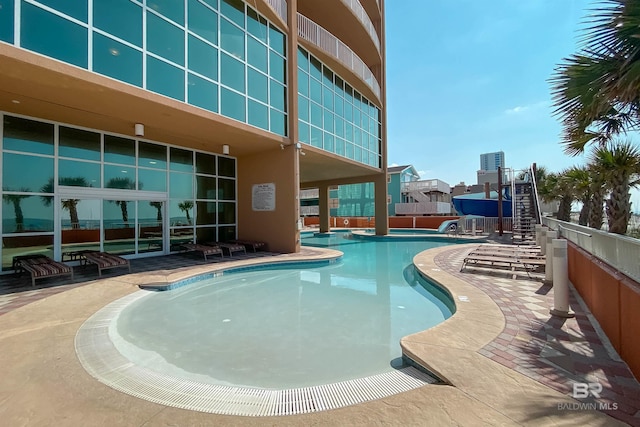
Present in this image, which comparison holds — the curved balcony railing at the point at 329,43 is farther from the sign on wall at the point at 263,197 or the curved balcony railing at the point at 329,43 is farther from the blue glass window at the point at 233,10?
the sign on wall at the point at 263,197

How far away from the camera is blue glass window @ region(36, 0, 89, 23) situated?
569 cm

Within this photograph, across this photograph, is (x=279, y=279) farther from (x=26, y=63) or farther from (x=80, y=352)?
(x=26, y=63)

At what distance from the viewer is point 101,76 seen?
20.5ft

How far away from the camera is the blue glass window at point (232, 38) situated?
8.98 meters

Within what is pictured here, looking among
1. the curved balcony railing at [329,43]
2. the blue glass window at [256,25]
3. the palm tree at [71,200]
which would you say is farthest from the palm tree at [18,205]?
the curved balcony railing at [329,43]

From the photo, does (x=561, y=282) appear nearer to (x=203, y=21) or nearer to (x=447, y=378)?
(x=447, y=378)

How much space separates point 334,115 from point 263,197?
553 cm

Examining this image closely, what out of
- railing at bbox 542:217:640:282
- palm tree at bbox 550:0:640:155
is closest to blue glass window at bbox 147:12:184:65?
palm tree at bbox 550:0:640:155

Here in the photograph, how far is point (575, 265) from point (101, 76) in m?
10.7

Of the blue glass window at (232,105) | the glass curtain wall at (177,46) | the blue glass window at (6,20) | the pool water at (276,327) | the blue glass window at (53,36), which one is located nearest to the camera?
the pool water at (276,327)

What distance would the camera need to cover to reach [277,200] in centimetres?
1201

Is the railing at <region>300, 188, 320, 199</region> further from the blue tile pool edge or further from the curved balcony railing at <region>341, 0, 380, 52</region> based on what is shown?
the blue tile pool edge

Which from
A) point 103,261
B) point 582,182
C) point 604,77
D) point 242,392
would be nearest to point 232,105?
point 103,261

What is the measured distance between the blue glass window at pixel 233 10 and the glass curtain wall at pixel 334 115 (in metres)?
3.17
